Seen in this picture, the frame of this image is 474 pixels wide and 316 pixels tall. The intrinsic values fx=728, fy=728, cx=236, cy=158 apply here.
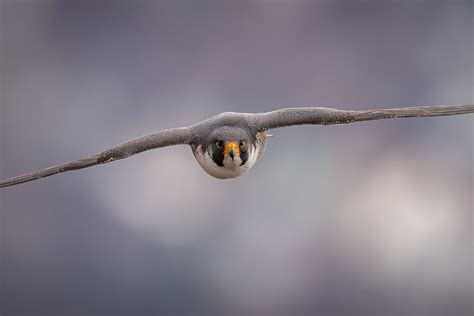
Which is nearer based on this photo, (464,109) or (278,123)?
(464,109)

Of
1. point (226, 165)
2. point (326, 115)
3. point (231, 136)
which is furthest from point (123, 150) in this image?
point (326, 115)

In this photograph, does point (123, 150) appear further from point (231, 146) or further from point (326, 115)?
point (326, 115)

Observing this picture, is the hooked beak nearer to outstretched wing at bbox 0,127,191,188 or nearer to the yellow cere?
the yellow cere

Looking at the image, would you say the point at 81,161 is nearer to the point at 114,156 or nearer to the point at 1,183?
the point at 114,156

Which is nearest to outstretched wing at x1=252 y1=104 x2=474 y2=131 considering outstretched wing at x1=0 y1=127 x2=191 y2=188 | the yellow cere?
the yellow cere

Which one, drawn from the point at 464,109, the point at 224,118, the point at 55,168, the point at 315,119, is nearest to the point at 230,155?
the point at 224,118

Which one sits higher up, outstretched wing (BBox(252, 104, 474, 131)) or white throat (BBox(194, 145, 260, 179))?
outstretched wing (BBox(252, 104, 474, 131))

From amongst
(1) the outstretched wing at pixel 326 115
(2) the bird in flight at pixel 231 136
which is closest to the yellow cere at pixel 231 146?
(2) the bird in flight at pixel 231 136
